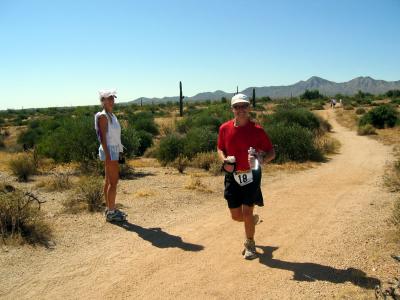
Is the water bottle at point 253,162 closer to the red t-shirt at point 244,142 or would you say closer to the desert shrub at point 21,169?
the red t-shirt at point 244,142

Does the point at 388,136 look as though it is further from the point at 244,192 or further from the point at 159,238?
the point at 244,192

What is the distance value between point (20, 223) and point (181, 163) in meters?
6.92

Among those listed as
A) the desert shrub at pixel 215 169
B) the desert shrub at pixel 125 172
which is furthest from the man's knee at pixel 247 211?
the desert shrub at pixel 125 172

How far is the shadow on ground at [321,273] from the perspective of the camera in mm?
4723

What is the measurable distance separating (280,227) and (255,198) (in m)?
1.75

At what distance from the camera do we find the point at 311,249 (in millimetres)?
5734

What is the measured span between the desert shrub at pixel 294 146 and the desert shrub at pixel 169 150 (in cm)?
319

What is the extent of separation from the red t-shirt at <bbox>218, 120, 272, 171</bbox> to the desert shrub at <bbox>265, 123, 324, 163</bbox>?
28.6 ft

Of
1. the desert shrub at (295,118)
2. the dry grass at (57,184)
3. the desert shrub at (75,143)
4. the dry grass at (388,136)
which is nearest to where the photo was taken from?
the dry grass at (57,184)

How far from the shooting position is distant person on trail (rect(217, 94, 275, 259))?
5.08 m

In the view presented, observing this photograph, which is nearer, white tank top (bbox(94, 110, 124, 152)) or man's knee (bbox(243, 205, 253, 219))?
man's knee (bbox(243, 205, 253, 219))

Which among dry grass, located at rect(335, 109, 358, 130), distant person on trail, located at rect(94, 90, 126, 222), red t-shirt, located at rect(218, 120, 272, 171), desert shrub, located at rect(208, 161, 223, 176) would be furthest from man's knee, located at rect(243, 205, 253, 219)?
dry grass, located at rect(335, 109, 358, 130)

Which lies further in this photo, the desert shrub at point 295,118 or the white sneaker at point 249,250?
the desert shrub at point 295,118

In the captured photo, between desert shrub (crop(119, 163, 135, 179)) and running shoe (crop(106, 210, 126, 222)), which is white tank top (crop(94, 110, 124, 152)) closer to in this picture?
running shoe (crop(106, 210, 126, 222))
